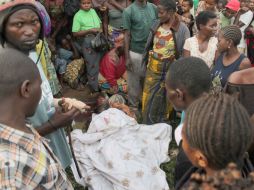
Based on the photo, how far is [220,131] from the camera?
1472 mm

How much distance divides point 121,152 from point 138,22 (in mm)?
1997

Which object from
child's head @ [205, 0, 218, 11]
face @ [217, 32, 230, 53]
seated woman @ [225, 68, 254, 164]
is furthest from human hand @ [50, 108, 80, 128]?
child's head @ [205, 0, 218, 11]

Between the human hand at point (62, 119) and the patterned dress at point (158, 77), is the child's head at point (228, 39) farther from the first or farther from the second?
the human hand at point (62, 119)

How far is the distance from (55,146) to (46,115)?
316mm

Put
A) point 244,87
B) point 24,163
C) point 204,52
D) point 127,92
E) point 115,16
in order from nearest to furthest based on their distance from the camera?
point 24,163
point 244,87
point 204,52
point 127,92
point 115,16

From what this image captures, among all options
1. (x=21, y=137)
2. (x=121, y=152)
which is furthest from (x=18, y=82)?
(x=121, y=152)

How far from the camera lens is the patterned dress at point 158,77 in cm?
486

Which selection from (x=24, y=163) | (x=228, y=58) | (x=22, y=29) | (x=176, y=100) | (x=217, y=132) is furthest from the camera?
(x=228, y=58)

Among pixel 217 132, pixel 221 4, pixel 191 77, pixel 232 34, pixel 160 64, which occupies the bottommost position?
pixel 160 64

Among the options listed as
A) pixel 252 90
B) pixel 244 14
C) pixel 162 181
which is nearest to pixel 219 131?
pixel 252 90

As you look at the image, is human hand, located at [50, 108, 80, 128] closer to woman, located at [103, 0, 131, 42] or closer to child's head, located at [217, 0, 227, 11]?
woman, located at [103, 0, 131, 42]

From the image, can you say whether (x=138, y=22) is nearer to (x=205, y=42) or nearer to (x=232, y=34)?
(x=205, y=42)

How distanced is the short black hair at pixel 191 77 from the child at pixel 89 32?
13.0 feet

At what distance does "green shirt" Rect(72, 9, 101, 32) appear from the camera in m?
6.25
